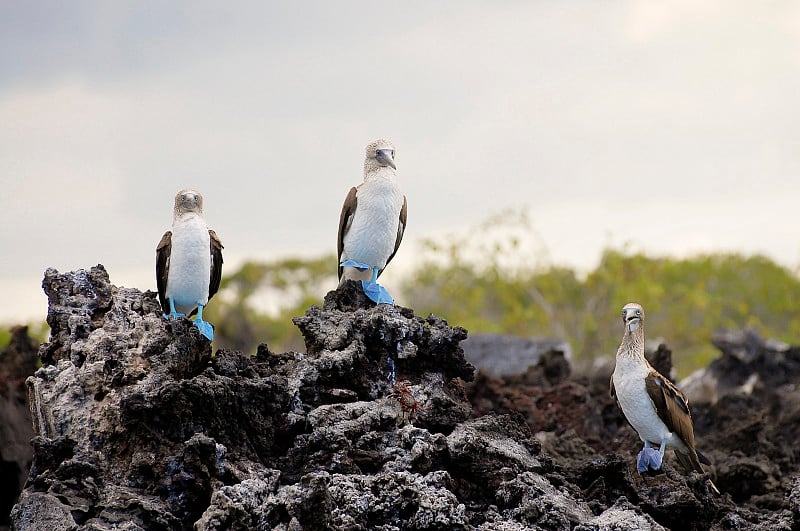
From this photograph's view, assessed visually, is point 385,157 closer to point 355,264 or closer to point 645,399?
point 355,264

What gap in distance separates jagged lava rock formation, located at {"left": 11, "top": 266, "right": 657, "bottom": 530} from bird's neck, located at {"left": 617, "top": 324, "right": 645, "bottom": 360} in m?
1.19

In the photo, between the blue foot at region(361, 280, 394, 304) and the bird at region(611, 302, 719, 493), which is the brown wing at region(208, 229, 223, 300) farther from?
the bird at region(611, 302, 719, 493)

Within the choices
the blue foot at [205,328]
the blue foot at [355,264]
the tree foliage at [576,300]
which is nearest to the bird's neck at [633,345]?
the blue foot at [355,264]

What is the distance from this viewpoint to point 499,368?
18312 millimetres

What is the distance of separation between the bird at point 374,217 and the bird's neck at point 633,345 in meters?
1.77

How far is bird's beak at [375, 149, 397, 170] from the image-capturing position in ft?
25.5

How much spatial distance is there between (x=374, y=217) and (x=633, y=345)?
2.15 metres

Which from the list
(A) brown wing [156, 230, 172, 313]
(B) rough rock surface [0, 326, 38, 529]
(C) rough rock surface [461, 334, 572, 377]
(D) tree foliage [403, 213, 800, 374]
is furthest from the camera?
(D) tree foliage [403, 213, 800, 374]

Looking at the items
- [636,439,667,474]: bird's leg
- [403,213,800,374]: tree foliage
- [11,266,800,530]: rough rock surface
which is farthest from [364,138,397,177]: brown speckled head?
[403,213,800,374]: tree foliage

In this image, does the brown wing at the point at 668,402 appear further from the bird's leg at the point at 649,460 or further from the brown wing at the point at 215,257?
the brown wing at the point at 215,257

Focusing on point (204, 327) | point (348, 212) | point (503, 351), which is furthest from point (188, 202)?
point (503, 351)

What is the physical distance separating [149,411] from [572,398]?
22.7ft

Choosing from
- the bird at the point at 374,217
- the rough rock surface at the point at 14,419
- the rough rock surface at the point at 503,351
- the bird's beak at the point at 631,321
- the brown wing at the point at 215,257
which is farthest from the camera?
the rough rock surface at the point at 503,351

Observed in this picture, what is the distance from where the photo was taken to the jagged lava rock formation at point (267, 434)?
18.8 feet
